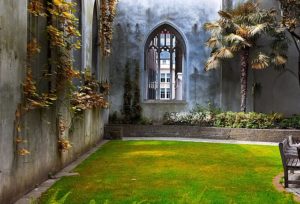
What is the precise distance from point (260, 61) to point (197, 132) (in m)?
3.53

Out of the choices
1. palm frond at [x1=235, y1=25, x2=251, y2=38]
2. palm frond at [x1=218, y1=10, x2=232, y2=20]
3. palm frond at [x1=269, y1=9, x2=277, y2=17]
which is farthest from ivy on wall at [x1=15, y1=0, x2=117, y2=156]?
palm frond at [x1=269, y1=9, x2=277, y2=17]

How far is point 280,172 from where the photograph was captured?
8898mm

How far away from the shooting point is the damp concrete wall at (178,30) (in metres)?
19.5

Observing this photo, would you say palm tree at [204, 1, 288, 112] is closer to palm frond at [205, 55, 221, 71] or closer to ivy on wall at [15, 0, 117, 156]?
palm frond at [205, 55, 221, 71]

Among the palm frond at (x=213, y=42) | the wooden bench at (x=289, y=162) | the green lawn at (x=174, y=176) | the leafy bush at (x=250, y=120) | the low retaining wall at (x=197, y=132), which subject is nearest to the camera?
the green lawn at (x=174, y=176)

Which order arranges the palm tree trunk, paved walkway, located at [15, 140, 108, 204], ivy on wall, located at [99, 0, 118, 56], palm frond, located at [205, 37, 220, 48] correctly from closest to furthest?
paved walkway, located at [15, 140, 108, 204] → ivy on wall, located at [99, 0, 118, 56] → the palm tree trunk → palm frond, located at [205, 37, 220, 48]

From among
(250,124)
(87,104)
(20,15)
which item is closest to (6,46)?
(20,15)

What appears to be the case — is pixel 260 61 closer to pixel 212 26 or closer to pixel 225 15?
pixel 225 15

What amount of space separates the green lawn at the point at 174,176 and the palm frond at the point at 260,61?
4.62m

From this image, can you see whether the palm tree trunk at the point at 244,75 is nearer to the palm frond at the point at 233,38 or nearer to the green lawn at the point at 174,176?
the palm frond at the point at 233,38

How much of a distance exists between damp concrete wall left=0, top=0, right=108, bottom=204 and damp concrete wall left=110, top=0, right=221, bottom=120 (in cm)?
1056

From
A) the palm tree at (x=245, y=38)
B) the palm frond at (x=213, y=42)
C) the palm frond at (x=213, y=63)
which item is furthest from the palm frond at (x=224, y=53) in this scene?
the palm frond at (x=213, y=42)

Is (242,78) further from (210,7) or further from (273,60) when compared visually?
(210,7)

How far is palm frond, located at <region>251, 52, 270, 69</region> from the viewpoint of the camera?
17.1 metres
